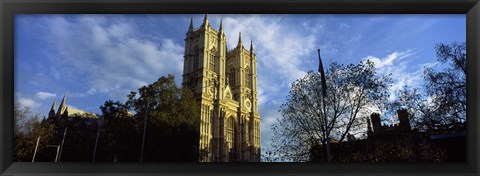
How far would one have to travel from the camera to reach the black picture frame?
11.4 ft

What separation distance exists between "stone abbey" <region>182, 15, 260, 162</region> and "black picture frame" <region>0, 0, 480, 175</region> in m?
16.4

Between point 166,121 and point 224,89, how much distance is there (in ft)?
44.3

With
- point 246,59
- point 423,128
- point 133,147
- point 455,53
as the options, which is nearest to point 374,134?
point 423,128

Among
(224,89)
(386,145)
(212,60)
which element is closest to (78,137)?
(386,145)

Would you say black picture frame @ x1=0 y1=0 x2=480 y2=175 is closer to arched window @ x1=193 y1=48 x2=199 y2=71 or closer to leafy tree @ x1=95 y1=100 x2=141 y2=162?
leafy tree @ x1=95 y1=100 x2=141 y2=162

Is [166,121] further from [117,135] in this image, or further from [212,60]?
[212,60]

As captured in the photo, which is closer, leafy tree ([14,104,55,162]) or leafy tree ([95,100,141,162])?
leafy tree ([14,104,55,162])

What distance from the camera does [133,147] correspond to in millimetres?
10922

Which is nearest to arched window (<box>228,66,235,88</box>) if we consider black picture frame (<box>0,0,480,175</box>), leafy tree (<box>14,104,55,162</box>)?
leafy tree (<box>14,104,55,162</box>)

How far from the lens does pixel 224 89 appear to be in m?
25.0
